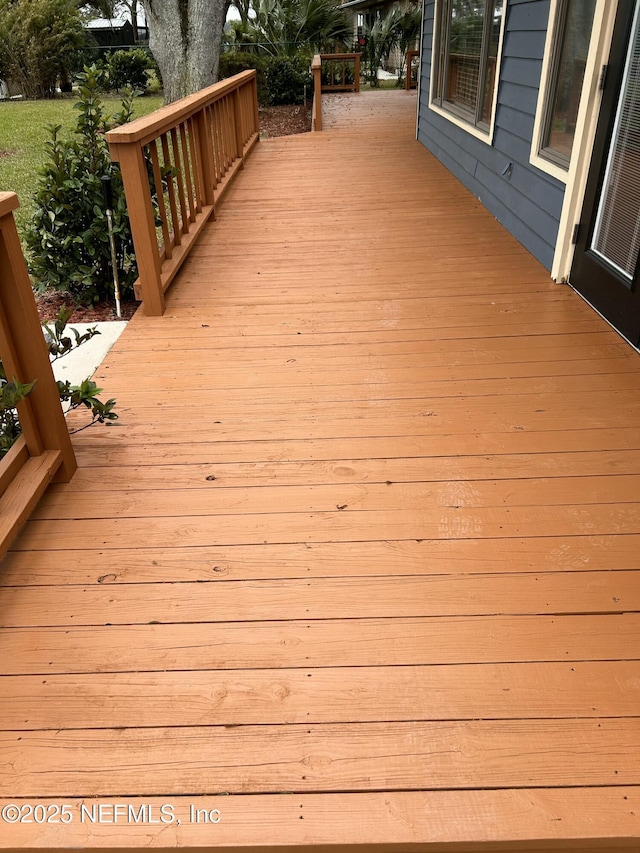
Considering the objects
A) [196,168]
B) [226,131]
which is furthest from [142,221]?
[226,131]

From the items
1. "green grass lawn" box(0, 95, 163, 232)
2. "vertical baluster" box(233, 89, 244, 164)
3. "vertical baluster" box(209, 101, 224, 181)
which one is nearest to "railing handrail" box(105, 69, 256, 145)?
"vertical baluster" box(209, 101, 224, 181)

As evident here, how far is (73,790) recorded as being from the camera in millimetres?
1285

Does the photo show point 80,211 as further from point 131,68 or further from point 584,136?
point 131,68

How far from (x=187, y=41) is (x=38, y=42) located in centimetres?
712

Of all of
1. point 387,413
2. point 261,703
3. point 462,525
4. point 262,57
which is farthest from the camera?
point 262,57

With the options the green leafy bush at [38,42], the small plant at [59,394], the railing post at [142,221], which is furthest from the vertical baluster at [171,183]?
the green leafy bush at [38,42]

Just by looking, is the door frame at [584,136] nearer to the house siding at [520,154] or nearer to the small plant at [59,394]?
the house siding at [520,154]

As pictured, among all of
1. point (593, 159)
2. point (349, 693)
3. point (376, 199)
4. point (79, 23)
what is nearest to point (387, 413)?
point (349, 693)

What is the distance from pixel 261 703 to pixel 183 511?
29.6 inches

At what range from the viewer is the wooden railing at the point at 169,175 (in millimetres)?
3104

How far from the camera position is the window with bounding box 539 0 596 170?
3490 millimetres

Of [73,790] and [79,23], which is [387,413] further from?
[79,23]

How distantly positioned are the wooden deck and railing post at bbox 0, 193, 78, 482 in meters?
0.18

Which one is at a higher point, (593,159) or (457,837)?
(593,159)
